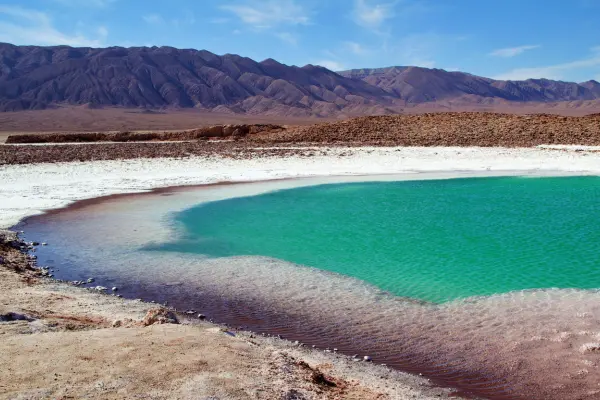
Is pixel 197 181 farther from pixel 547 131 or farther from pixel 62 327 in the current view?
pixel 547 131

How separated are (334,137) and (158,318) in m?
29.4

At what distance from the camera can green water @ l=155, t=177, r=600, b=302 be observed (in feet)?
29.2

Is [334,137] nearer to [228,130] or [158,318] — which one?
[228,130]

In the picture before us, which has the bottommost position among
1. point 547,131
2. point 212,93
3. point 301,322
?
point 301,322

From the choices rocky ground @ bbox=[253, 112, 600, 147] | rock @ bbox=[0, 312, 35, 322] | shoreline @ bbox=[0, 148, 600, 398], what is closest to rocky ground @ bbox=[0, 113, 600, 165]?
rocky ground @ bbox=[253, 112, 600, 147]

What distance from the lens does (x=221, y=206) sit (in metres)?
15.3

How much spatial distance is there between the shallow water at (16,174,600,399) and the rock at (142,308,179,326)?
3.35 feet

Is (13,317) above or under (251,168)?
under

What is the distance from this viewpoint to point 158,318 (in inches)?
233

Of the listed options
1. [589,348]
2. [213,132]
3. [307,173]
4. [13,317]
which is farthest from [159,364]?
[213,132]

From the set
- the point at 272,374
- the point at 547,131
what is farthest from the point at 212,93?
the point at 272,374

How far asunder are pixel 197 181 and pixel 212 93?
149m

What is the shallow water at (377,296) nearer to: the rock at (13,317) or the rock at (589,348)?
the rock at (589,348)

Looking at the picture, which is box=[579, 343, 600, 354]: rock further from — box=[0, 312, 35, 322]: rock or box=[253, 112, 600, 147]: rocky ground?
box=[253, 112, 600, 147]: rocky ground
